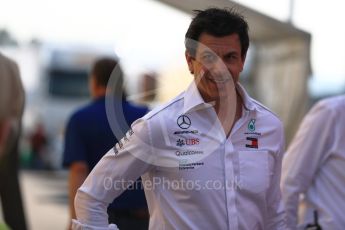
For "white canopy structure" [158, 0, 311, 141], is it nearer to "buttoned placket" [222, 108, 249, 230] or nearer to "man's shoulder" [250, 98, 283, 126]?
"man's shoulder" [250, 98, 283, 126]

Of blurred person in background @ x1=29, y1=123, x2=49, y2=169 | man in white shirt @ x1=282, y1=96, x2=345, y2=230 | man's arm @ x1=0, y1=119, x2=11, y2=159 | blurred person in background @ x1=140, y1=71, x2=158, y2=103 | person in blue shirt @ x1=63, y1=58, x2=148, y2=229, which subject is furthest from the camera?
blurred person in background @ x1=29, y1=123, x2=49, y2=169

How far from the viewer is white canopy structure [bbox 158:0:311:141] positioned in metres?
5.88

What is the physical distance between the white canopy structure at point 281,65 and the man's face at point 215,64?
239 centimetres

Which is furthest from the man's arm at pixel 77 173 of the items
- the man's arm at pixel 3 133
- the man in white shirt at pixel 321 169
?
the man's arm at pixel 3 133

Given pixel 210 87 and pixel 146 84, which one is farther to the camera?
pixel 146 84

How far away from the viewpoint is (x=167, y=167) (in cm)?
289

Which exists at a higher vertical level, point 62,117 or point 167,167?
point 167,167

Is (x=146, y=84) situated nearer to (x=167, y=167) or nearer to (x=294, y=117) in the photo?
(x=294, y=117)

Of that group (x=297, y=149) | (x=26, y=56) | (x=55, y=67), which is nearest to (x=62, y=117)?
(x=55, y=67)

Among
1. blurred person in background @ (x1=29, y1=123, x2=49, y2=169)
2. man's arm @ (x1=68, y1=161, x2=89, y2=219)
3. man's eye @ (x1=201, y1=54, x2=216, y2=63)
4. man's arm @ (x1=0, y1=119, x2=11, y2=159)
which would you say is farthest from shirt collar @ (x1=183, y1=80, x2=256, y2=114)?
blurred person in background @ (x1=29, y1=123, x2=49, y2=169)

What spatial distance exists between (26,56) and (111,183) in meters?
19.6

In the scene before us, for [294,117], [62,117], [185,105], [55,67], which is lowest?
[62,117]

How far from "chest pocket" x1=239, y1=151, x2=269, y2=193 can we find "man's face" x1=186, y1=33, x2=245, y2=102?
0.82 ft

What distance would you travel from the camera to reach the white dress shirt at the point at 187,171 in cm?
287
